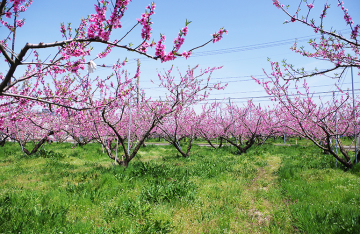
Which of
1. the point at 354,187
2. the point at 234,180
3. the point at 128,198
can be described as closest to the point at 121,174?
the point at 128,198

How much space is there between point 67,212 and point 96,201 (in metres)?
0.71

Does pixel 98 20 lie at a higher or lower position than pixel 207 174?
higher

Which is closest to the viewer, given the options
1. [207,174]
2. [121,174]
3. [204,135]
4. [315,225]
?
[315,225]

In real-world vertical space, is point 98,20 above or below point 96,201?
above

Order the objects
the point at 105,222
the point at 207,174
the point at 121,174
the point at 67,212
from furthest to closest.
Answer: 1. the point at 207,174
2. the point at 121,174
3. the point at 67,212
4. the point at 105,222

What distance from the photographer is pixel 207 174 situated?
8.01m

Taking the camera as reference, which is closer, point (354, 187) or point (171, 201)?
point (171, 201)

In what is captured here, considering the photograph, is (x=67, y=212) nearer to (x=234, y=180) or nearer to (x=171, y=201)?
(x=171, y=201)

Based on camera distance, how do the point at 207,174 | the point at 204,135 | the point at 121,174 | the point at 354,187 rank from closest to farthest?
the point at 354,187
the point at 121,174
the point at 207,174
the point at 204,135

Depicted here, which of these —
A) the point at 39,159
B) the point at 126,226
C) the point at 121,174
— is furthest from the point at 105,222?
the point at 39,159

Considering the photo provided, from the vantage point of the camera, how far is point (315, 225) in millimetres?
3812

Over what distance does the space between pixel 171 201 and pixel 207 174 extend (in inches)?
123

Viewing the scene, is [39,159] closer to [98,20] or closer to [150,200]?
[150,200]

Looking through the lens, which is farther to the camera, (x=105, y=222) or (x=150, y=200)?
(x=150, y=200)
